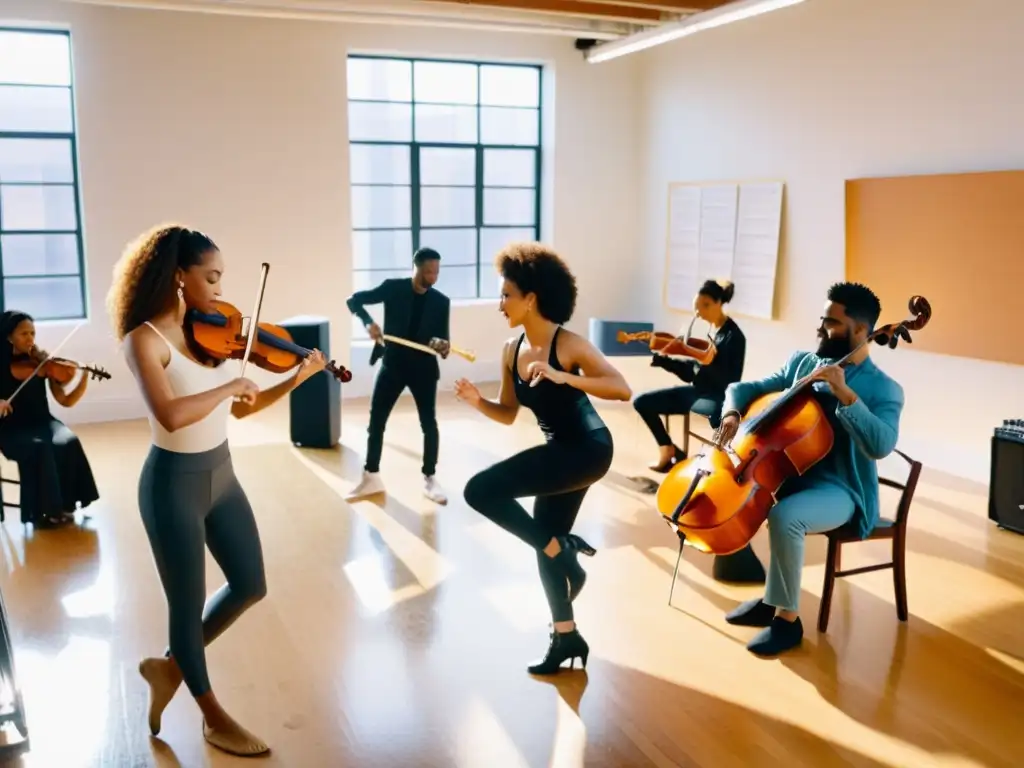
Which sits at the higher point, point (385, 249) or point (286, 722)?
point (385, 249)

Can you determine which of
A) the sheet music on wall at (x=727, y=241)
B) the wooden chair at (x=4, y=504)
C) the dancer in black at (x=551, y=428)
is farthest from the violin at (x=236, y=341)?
the sheet music on wall at (x=727, y=241)

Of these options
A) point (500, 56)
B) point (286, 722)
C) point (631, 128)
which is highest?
point (500, 56)

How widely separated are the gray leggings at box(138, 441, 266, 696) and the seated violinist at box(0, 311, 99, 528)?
2416 millimetres

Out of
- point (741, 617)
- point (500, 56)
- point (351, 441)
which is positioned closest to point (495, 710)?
point (741, 617)

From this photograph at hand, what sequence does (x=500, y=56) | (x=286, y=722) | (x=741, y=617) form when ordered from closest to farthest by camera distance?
1. (x=286, y=722)
2. (x=741, y=617)
3. (x=500, y=56)

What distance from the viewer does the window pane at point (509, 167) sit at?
8.78 metres

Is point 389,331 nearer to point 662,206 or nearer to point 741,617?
point 741,617

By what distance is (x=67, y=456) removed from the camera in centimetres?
490

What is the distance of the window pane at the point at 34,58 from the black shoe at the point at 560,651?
5946mm

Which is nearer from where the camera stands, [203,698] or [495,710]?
[203,698]

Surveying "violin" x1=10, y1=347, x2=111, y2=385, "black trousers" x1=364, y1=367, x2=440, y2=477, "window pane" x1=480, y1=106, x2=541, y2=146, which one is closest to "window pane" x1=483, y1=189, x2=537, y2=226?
"window pane" x1=480, y1=106, x2=541, y2=146

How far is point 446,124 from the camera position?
8547mm

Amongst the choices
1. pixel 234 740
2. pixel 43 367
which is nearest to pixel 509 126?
pixel 43 367

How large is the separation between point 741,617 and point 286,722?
1.78 m
